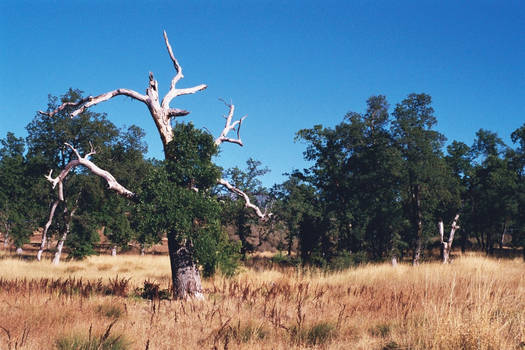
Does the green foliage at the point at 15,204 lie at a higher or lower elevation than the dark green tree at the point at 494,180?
lower

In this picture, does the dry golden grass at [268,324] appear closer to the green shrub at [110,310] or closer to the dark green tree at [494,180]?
the green shrub at [110,310]

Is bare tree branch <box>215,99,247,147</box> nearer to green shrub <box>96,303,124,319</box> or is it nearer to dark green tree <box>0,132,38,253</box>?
green shrub <box>96,303,124,319</box>

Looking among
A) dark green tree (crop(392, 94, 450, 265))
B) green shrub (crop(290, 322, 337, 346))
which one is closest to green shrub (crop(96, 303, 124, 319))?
green shrub (crop(290, 322, 337, 346))

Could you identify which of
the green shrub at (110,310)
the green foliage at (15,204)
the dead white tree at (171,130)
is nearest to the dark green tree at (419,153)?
the dead white tree at (171,130)

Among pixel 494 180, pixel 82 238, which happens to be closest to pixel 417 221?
pixel 494 180

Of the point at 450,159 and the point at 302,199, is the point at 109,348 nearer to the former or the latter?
the point at 302,199

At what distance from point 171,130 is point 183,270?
11.7 ft

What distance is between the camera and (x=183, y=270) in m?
8.62

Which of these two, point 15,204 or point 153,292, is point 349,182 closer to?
point 153,292

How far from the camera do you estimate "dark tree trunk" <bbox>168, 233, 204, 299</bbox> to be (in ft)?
27.9

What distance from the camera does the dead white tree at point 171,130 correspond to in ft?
28.1

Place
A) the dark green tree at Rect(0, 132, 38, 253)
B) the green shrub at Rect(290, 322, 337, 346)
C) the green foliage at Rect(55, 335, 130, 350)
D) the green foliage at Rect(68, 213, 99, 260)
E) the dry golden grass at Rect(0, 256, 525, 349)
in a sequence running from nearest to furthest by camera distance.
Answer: the green foliage at Rect(55, 335, 130, 350)
the dry golden grass at Rect(0, 256, 525, 349)
the green shrub at Rect(290, 322, 337, 346)
the green foliage at Rect(68, 213, 99, 260)
the dark green tree at Rect(0, 132, 38, 253)

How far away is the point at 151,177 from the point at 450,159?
26799 mm

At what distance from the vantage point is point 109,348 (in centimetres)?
452
